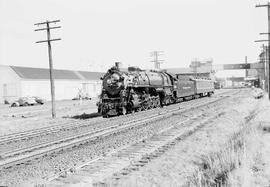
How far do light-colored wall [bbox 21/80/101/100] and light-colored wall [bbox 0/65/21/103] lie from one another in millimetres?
1041

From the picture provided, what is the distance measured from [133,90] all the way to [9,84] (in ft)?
121

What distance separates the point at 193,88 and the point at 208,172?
112 ft

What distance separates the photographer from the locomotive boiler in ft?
73.7

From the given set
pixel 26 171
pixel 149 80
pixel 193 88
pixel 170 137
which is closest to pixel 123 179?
pixel 26 171

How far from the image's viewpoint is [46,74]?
61.0 meters

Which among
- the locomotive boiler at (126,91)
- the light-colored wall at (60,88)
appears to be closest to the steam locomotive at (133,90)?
the locomotive boiler at (126,91)

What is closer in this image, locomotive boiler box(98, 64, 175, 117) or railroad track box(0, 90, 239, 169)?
railroad track box(0, 90, 239, 169)

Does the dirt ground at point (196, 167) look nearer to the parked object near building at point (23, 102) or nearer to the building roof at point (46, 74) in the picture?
the parked object near building at point (23, 102)

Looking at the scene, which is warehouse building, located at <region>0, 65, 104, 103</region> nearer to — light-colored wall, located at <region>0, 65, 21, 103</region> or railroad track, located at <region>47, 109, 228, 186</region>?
light-colored wall, located at <region>0, 65, 21, 103</region>

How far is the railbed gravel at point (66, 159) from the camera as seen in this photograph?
7895mm

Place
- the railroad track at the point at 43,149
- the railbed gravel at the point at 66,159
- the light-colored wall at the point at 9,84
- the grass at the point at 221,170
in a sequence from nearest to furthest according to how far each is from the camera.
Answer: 1. the grass at the point at 221,170
2. the railbed gravel at the point at 66,159
3. the railroad track at the point at 43,149
4. the light-colored wall at the point at 9,84

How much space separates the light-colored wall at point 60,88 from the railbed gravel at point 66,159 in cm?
4385

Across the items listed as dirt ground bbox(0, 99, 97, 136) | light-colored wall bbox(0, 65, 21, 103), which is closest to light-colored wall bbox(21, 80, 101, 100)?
light-colored wall bbox(0, 65, 21, 103)

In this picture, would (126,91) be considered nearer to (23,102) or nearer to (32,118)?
(32,118)
